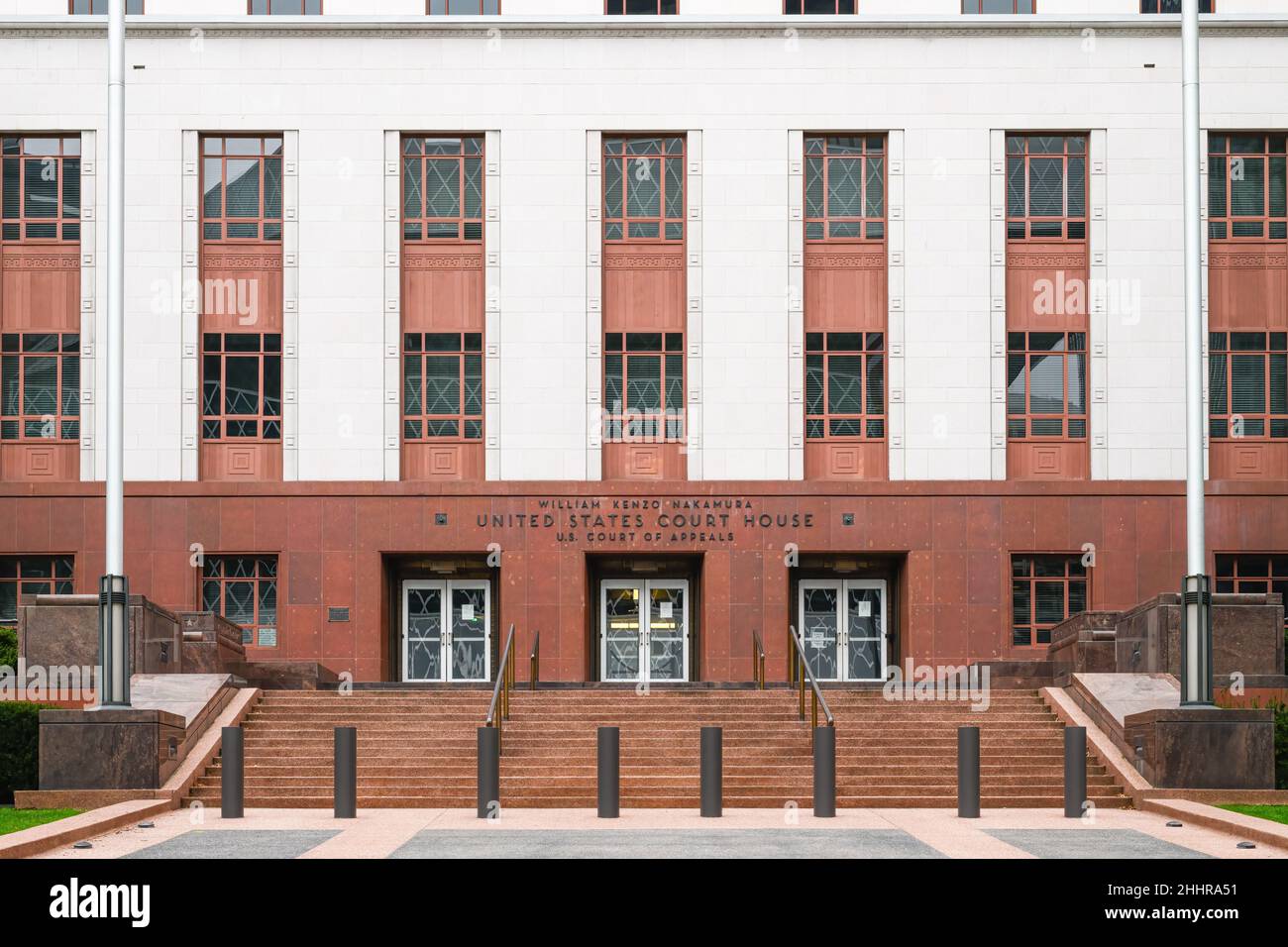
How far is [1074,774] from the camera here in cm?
1884

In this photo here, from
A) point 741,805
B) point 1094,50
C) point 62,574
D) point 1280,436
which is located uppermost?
point 1094,50

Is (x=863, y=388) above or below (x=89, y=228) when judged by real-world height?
below

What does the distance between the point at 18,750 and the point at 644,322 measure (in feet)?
53.2

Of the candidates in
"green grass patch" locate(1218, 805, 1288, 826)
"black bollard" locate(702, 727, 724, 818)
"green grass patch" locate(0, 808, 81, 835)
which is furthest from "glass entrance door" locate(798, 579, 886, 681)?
"green grass patch" locate(0, 808, 81, 835)

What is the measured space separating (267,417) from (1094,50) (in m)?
17.5

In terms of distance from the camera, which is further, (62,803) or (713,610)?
(713,610)

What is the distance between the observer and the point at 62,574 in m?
33.6

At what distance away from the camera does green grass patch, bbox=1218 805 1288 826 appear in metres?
17.8

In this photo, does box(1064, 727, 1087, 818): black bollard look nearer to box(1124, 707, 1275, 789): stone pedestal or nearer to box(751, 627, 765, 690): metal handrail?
box(1124, 707, 1275, 789): stone pedestal

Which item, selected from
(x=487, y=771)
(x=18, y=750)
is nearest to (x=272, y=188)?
(x=18, y=750)

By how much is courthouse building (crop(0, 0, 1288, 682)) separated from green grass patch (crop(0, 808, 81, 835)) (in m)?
13.8

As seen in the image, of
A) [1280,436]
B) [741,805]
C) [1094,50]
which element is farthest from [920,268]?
[741,805]

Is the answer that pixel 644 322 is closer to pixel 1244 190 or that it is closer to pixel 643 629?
pixel 643 629

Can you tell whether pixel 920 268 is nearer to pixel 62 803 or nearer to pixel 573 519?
pixel 573 519
